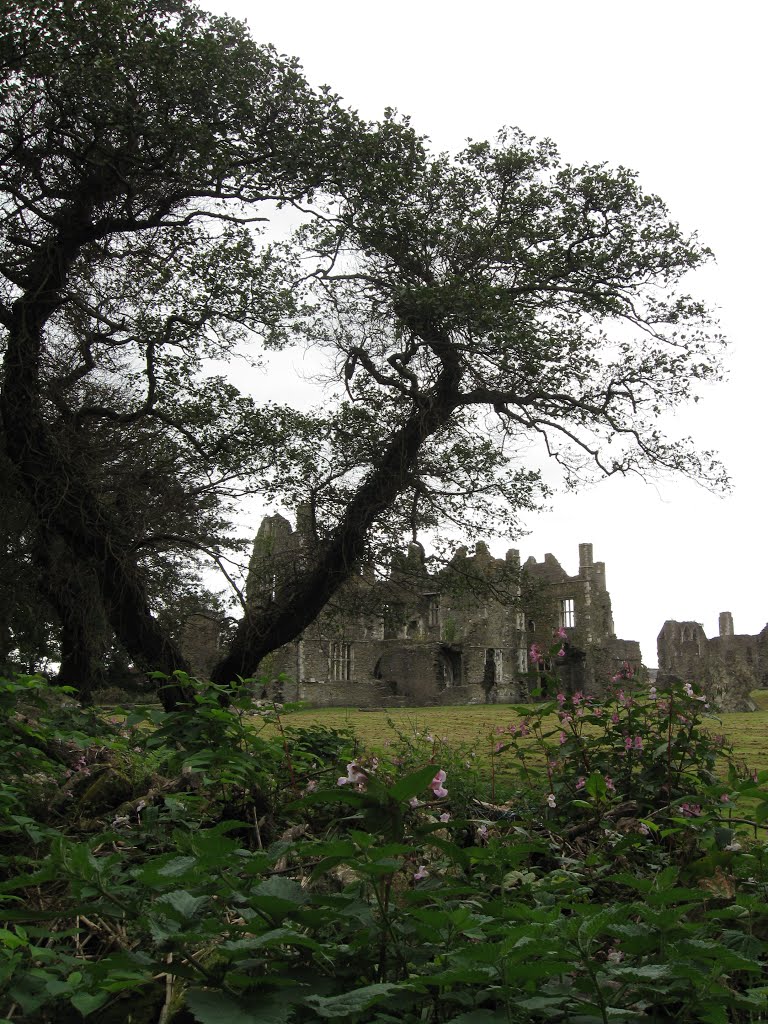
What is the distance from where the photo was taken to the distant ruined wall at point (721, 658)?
3081cm

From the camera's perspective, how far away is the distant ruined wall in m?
30.8

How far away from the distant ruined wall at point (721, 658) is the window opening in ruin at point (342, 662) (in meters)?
15.2

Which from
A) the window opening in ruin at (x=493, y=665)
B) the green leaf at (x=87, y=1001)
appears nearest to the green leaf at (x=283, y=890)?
the green leaf at (x=87, y=1001)

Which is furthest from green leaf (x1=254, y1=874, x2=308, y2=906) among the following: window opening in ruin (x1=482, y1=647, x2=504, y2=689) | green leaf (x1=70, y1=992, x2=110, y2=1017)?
window opening in ruin (x1=482, y1=647, x2=504, y2=689)

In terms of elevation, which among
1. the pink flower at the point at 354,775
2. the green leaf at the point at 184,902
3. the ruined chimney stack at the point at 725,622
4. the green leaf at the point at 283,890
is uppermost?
the ruined chimney stack at the point at 725,622

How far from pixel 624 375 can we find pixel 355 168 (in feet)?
15.6

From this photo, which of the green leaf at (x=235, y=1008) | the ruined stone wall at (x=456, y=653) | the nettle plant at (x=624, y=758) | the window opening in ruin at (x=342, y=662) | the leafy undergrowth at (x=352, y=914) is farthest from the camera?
the window opening in ruin at (x=342, y=662)

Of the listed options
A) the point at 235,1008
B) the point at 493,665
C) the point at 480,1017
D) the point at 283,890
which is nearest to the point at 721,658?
the point at 493,665

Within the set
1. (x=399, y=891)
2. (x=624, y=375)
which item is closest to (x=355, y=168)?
(x=624, y=375)

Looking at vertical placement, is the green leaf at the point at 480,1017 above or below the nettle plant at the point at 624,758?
below

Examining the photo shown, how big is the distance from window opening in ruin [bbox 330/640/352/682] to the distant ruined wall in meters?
15.2

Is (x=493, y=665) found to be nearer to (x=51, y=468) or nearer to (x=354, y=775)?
(x=51, y=468)

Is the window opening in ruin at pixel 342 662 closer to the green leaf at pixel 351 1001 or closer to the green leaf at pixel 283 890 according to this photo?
the green leaf at pixel 283 890

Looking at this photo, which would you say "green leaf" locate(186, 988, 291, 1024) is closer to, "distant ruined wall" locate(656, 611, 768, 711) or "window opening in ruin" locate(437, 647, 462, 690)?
"distant ruined wall" locate(656, 611, 768, 711)
